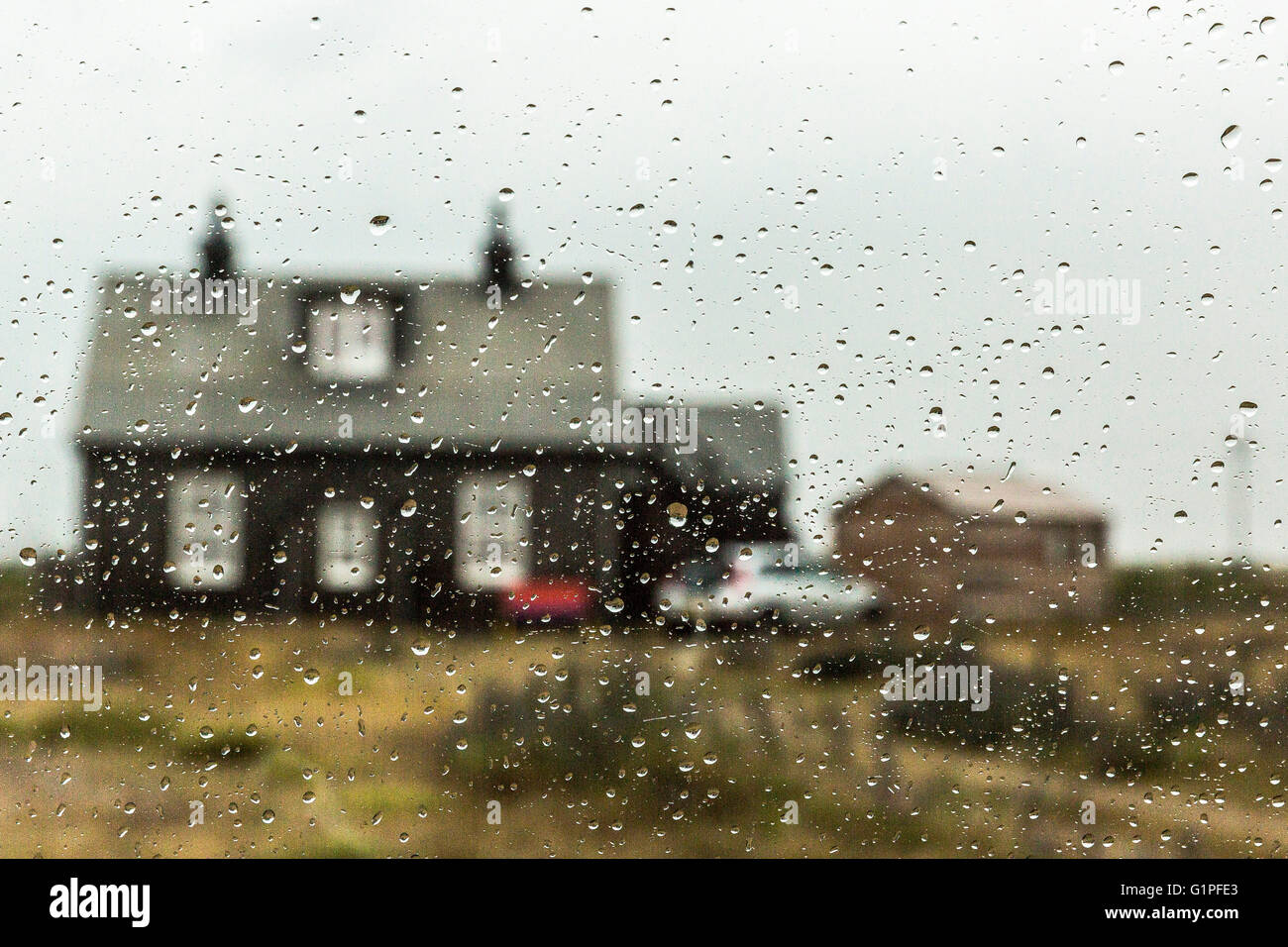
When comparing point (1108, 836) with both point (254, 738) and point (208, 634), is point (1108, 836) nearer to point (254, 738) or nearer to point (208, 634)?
point (254, 738)

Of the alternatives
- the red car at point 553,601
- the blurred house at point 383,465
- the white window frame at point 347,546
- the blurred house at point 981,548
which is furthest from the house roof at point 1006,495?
the white window frame at point 347,546

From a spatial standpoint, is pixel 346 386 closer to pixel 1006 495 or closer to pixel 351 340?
pixel 351 340

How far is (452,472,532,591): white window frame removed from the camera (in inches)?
46.4

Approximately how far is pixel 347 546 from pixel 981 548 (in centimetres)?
112

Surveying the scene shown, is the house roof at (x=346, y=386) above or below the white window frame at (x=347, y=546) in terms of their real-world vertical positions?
above

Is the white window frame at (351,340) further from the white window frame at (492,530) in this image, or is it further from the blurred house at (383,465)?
the white window frame at (492,530)

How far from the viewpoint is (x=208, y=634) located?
1191 mm

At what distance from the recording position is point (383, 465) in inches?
46.7

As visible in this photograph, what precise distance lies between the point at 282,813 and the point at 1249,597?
5.70ft

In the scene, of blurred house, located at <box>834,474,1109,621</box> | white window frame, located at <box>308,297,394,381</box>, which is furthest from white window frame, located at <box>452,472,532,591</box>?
blurred house, located at <box>834,474,1109,621</box>

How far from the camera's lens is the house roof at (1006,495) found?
115cm

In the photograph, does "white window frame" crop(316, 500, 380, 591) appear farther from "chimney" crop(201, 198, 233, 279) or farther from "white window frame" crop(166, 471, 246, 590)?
"chimney" crop(201, 198, 233, 279)

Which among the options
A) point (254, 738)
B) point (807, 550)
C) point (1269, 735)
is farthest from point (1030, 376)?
point (254, 738)

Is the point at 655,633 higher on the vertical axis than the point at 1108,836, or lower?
higher
